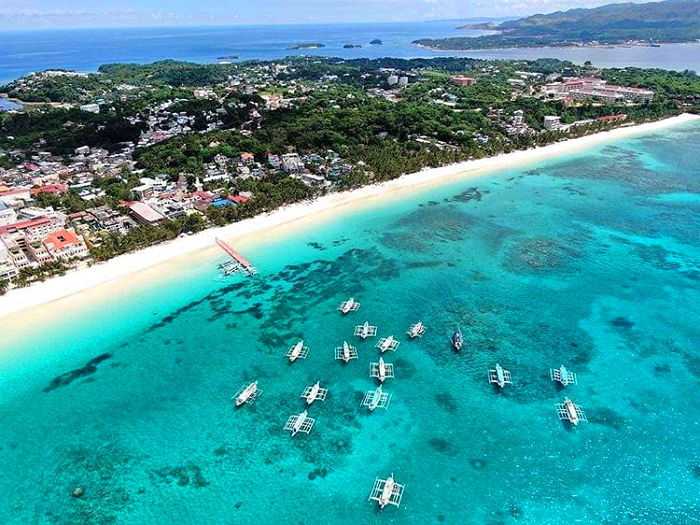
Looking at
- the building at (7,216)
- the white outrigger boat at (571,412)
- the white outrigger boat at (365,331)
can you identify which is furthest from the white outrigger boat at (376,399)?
the building at (7,216)

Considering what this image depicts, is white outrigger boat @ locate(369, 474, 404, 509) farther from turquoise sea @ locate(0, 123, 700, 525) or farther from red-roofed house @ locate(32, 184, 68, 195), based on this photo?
red-roofed house @ locate(32, 184, 68, 195)

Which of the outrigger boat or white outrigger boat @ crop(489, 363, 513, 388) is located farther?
the outrigger boat

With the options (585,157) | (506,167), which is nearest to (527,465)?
(506,167)

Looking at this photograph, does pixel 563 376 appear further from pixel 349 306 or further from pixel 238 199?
pixel 238 199

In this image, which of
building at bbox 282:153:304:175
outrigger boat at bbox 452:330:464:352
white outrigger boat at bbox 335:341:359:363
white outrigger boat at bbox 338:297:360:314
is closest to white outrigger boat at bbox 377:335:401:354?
white outrigger boat at bbox 335:341:359:363

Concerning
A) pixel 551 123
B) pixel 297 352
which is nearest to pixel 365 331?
pixel 297 352
